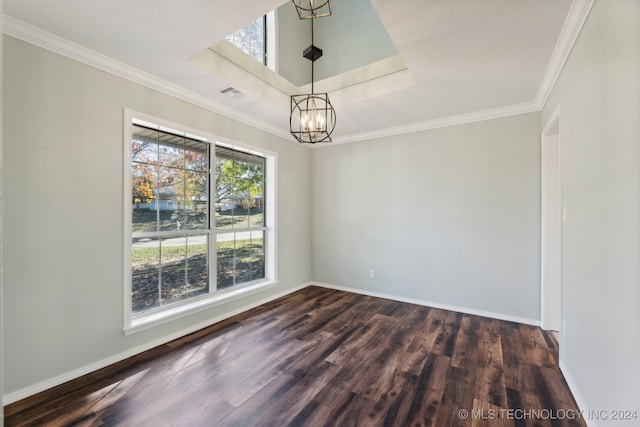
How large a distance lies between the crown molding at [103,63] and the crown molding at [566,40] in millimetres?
3197

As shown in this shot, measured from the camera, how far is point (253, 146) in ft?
12.5

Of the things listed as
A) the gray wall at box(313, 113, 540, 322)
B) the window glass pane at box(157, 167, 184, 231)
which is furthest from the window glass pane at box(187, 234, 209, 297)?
the gray wall at box(313, 113, 540, 322)

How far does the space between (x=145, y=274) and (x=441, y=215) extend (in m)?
3.64

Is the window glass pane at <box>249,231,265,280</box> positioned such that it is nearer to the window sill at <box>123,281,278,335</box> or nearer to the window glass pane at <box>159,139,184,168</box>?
the window sill at <box>123,281,278,335</box>

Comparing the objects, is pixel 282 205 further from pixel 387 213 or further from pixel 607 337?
pixel 607 337

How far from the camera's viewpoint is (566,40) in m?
2.03

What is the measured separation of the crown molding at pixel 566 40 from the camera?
5.74 ft

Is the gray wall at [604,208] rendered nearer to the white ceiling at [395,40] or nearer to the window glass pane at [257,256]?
the white ceiling at [395,40]

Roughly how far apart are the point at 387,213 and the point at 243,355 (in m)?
2.74

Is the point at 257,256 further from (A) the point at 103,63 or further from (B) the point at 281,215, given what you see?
(A) the point at 103,63

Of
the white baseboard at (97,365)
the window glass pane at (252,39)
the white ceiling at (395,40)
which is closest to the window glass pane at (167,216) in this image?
the white baseboard at (97,365)

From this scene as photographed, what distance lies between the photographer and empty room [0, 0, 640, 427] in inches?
70.7

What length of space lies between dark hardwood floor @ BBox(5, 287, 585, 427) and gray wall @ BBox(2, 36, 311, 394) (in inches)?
11.6

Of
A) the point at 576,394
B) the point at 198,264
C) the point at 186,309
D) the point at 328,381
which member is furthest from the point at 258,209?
the point at 576,394
